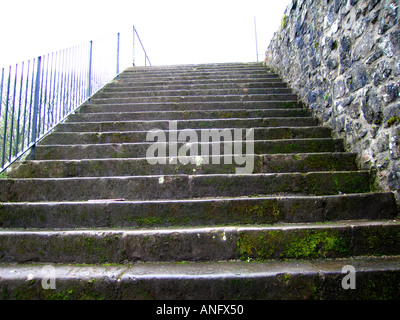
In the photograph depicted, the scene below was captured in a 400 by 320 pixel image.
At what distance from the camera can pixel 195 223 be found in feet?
7.18

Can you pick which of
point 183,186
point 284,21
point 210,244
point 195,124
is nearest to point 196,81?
point 284,21

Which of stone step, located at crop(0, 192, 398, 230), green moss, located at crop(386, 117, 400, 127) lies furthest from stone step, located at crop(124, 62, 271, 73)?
stone step, located at crop(0, 192, 398, 230)

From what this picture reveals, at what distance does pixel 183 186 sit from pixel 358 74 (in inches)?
85.5

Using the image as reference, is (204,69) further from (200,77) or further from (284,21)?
(284,21)

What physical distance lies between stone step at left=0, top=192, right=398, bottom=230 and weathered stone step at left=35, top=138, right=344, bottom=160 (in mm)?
977

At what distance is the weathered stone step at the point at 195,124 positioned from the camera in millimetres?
3777

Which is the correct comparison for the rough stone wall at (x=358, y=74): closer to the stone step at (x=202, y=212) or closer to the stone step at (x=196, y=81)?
the stone step at (x=202, y=212)

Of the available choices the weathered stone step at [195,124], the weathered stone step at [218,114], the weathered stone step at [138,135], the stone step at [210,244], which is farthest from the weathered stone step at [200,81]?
the stone step at [210,244]

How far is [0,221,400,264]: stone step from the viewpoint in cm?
187

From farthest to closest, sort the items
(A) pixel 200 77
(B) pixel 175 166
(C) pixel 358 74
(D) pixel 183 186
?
1. (A) pixel 200 77
2. (B) pixel 175 166
3. (C) pixel 358 74
4. (D) pixel 183 186

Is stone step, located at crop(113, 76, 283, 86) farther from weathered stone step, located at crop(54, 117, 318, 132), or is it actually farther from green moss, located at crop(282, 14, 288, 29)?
weathered stone step, located at crop(54, 117, 318, 132)

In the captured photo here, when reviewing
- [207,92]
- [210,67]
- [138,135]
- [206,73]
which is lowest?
[138,135]

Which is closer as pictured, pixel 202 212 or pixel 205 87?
pixel 202 212

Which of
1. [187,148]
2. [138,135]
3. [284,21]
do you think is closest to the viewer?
[187,148]
